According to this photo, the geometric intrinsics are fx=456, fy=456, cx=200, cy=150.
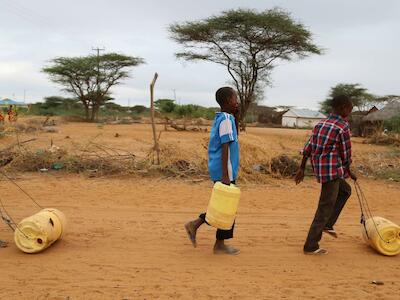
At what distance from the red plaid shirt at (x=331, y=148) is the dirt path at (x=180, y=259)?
79cm

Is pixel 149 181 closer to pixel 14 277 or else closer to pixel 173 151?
pixel 173 151

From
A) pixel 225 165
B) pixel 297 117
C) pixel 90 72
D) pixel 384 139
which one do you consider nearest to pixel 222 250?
pixel 225 165

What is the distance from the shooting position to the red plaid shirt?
4074 mm

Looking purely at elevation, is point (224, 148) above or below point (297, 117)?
below

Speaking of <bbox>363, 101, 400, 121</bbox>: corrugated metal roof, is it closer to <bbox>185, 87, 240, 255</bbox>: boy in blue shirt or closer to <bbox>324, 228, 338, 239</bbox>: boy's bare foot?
<bbox>324, 228, 338, 239</bbox>: boy's bare foot

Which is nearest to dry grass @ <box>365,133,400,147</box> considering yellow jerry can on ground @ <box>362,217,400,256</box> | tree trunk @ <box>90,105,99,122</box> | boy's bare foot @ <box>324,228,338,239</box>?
boy's bare foot @ <box>324,228,338,239</box>

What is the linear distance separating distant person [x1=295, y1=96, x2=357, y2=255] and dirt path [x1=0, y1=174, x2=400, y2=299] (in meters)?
0.32

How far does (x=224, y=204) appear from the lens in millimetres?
3912

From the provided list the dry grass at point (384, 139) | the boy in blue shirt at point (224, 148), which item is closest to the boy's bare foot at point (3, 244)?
the boy in blue shirt at point (224, 148)

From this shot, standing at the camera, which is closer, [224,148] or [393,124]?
[224,148]

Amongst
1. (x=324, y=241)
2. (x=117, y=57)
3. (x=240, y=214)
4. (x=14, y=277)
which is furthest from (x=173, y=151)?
(x=117, y=57)

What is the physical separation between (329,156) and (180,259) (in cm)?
162

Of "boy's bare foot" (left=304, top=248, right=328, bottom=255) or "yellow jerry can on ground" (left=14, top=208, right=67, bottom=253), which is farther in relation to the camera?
"boy's bare foot" (left=304, top=248, right=328, bottom=255)

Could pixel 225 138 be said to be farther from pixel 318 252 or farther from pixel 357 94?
pixel 357 94
